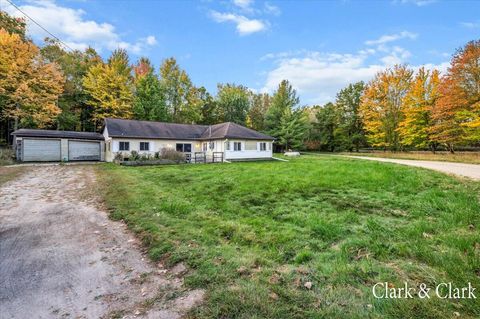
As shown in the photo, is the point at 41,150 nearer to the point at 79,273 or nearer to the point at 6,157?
the point at 6,157

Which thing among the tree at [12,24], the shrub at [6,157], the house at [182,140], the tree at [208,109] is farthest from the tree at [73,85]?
the tree at [208,109]

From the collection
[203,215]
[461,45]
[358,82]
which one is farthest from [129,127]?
[358,82]

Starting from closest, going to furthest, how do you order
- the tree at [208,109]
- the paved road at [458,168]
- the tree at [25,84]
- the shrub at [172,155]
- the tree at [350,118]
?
the paved road at [458,168] < the shrub at [172,155] < the tree at [25,84] < the tree at [350,118] < the tree at [208,109]

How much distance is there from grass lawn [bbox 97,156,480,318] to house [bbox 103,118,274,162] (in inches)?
616

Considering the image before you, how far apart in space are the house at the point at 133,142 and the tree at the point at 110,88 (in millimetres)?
6688

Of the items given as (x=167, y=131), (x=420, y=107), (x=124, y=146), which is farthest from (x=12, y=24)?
(x=420, y=107)

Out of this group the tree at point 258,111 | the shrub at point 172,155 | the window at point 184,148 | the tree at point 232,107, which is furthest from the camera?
the tree at point 258,111

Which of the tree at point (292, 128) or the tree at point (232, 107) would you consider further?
the tree at point (232, 107)

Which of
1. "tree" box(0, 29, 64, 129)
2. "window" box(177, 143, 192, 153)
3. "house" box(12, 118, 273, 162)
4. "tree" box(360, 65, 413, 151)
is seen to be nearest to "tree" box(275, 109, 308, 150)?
"tree" box(360, 65, 413, 151)

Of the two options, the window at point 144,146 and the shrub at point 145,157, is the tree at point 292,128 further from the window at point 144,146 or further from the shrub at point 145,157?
the shrub at point 145,157

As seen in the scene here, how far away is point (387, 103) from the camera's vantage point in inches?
1104

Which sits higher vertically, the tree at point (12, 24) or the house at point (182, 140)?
the tree at point (12, 24)

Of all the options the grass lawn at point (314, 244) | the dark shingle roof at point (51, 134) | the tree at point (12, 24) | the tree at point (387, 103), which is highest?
the tree at point (12, 24)

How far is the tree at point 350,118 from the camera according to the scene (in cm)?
3659
